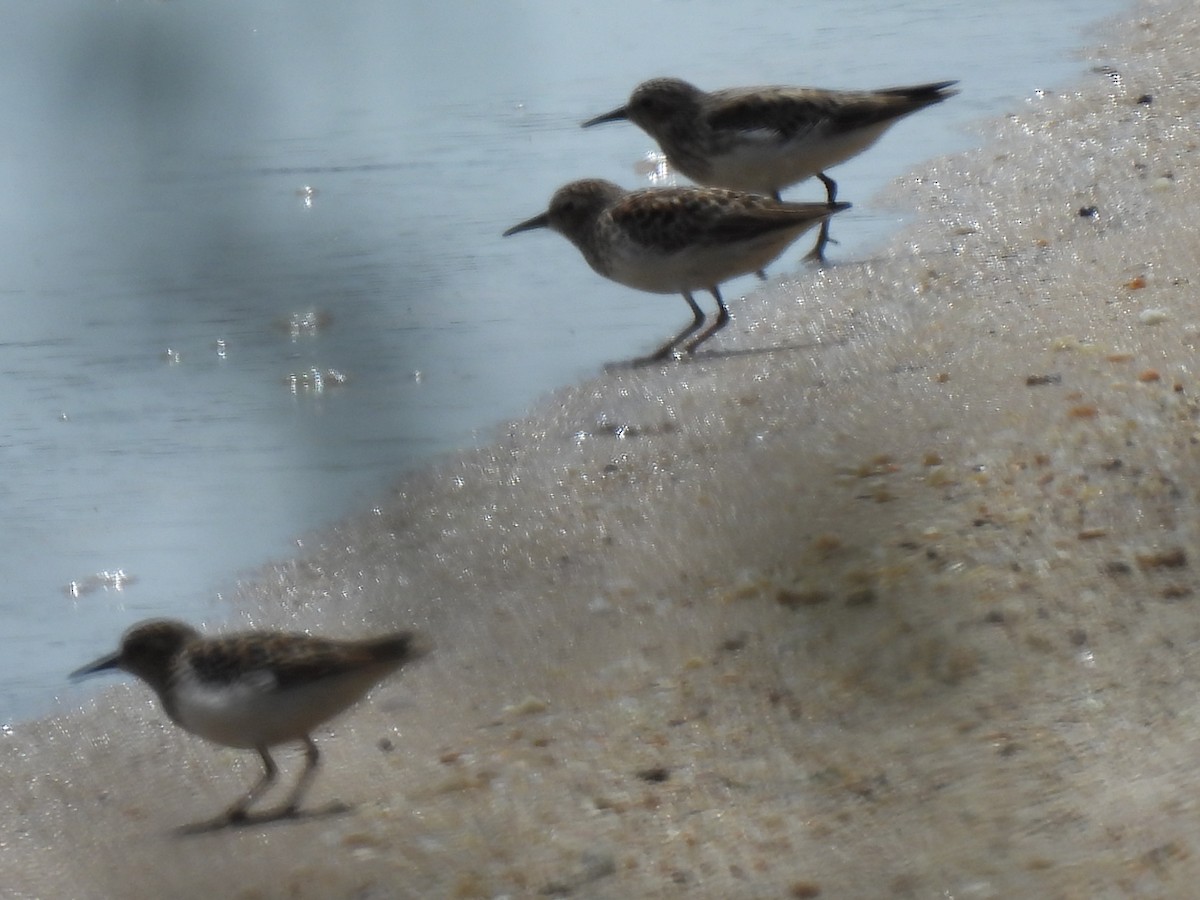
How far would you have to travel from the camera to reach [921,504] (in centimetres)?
418

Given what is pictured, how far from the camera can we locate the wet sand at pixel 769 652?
10.0ft

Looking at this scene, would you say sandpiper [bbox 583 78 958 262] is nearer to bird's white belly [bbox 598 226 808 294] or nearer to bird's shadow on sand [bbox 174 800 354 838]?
bird's white belly [bbox 598 226 808 294]

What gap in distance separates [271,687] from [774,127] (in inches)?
169

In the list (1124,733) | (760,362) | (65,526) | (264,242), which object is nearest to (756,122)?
(760,362)

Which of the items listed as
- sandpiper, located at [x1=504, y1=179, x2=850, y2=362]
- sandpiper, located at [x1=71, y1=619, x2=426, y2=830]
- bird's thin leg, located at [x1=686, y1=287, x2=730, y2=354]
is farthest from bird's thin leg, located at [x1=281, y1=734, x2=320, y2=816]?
bird's thin leg, located at [x1=686, y1=287, x2=730, y2=354]

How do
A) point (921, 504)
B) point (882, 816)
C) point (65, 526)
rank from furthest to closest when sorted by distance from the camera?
point (65, 526) < point (921, 504) < point (882, 816)

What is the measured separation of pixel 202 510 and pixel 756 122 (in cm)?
317

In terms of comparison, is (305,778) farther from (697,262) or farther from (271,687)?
(697,262)

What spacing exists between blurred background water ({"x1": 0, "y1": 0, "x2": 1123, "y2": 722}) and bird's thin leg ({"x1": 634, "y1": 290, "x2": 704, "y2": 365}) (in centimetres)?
19

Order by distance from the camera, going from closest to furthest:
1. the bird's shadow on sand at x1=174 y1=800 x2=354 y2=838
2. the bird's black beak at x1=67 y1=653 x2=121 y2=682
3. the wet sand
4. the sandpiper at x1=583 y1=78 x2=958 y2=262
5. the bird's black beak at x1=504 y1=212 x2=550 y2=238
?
the wet sand, the bird's shadow on sand at x1=174 y1=800 x2=354 y2=838, the bird's black beak at x1=67 y1=653 x2=121 y2=682, the bird's black beak at x1=504 y1=212 x2=550 y2=238, the sandpiper at x1=583 y1=78 x2=958 y2=262

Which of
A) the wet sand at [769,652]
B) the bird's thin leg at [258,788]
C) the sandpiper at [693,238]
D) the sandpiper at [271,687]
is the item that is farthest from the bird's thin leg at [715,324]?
the bird's thin leg at [258,788]

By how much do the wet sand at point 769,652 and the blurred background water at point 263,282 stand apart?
363mm

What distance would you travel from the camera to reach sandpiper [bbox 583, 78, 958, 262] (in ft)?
23.9

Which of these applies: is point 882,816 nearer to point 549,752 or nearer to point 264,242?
point 549,752
